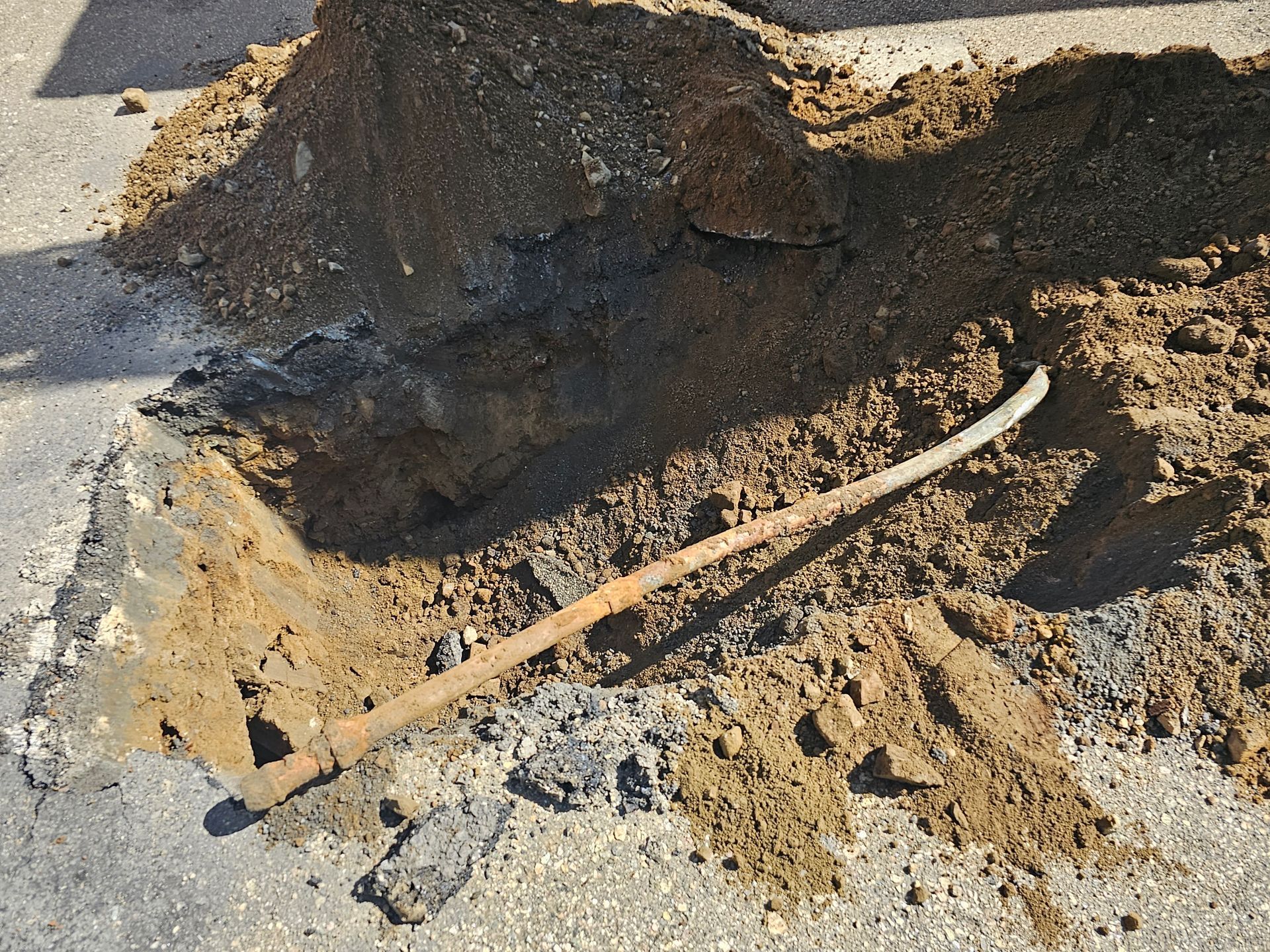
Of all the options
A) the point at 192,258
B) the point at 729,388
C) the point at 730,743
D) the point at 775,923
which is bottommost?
the point at 775,923

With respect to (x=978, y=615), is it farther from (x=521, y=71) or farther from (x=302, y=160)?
(x=302, y=160)

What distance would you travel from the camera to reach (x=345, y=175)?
4625 millimetres

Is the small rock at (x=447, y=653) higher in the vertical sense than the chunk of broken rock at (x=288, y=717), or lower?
lower

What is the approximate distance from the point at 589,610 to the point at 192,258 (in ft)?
13.7

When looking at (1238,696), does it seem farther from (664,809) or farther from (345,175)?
(345,175)

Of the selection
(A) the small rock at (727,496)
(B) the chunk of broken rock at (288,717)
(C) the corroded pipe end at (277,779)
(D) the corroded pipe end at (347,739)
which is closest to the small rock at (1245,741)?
(A) the small rock at (727,496)

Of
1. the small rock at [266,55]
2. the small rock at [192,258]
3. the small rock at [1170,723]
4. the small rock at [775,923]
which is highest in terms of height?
the small rock at [266,55]

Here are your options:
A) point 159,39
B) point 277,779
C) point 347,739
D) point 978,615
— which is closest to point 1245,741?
point 978,615

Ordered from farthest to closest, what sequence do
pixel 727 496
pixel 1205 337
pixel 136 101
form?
pixel 136 101, pixel 727 496, pixel 1205 337

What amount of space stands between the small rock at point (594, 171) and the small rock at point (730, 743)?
3920mm

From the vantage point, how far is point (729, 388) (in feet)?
15.9

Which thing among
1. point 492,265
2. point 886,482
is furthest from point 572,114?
point 886,482

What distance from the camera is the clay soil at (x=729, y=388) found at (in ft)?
9.48

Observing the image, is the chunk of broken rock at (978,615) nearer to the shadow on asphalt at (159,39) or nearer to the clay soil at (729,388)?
the clay soil at (729,388)
